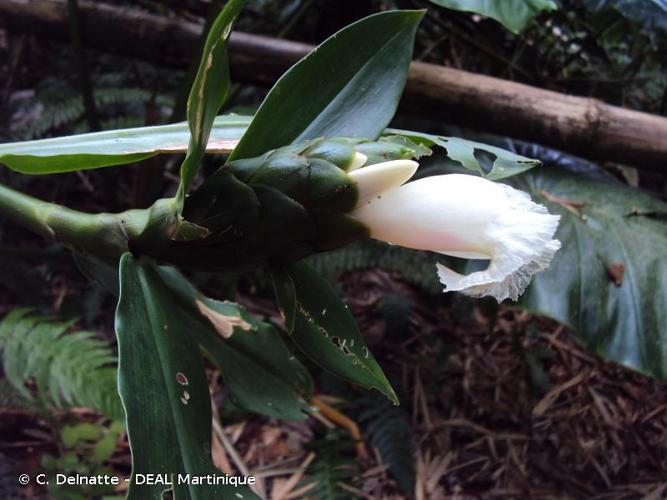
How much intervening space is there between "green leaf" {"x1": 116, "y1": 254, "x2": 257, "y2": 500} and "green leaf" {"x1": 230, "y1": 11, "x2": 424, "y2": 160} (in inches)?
6.8

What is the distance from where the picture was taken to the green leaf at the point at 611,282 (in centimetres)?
104

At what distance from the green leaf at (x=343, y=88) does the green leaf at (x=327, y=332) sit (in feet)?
0.49

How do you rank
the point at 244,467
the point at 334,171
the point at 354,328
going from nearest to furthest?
the point at 334,171 → the point at 354,328 → the point at 244,467

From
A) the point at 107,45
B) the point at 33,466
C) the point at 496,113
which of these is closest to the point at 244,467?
the point at 33,466

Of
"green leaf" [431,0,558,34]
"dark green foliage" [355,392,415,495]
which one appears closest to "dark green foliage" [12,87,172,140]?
"green leaf" [431,0,558,34]

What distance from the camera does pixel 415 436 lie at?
55.6 inches

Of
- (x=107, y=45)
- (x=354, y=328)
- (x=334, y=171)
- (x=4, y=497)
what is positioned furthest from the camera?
(x=107, y=45)

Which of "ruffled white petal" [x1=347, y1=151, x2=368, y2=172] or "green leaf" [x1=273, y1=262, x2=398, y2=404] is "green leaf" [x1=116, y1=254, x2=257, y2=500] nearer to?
"green leaf" [x1=273, y1=262, x2=398, y2=404]

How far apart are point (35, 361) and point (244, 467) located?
0.48m

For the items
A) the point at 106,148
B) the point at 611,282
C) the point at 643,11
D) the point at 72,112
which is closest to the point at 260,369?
the point at 106,148

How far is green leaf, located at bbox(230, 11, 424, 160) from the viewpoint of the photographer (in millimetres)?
574

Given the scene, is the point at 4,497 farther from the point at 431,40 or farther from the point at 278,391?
the point at 431,40

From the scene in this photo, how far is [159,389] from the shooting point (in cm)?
52

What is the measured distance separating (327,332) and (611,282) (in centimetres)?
76
